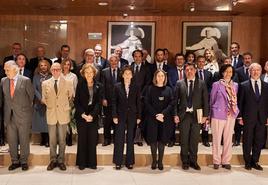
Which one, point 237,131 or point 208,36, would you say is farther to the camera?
point 208,36

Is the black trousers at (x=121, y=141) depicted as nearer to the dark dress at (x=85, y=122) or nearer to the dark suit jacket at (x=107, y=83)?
the dark dress at (x=85, y=122)

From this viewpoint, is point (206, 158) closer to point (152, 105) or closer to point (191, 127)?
point (191, 127)

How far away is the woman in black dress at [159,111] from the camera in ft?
19.0

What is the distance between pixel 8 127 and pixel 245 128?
10.9ft

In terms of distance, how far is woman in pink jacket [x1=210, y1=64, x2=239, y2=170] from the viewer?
591 centimetres

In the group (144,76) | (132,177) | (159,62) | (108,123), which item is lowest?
(132,177)

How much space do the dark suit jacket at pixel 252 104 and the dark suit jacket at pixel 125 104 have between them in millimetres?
1524

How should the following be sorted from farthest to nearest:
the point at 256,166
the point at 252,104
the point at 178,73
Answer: the point at 178,73 < the point at 256,166 < the point at 252,104

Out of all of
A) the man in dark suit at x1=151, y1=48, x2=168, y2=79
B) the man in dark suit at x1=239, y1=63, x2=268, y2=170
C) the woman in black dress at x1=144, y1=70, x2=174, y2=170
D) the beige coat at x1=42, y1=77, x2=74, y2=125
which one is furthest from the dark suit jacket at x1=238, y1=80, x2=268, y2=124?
the beige coat at x1=42, y1=77, x2=74, y2=125

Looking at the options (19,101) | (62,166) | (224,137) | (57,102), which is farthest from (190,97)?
(19,101)

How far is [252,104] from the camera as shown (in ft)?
19.6

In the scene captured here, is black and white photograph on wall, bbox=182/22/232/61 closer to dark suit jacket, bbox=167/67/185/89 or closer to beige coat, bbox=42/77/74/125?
dark suit jacket, bbox=167/67/185/89

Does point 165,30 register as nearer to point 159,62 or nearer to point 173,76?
point 159,62

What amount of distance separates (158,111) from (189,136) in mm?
593
